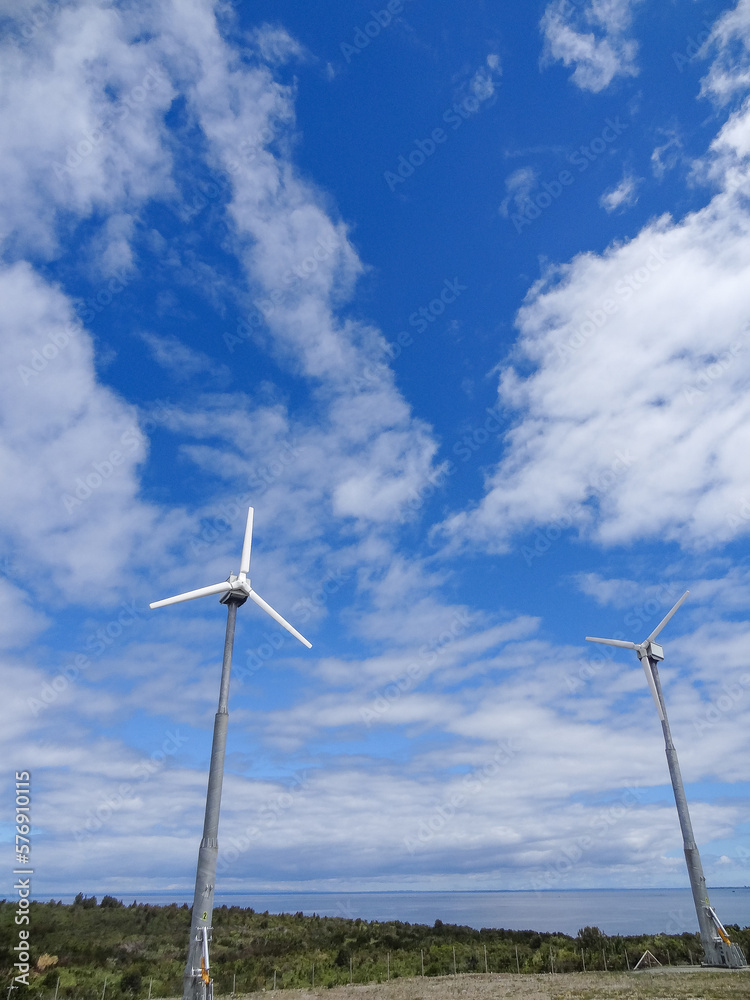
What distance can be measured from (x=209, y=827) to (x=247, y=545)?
47.0ft

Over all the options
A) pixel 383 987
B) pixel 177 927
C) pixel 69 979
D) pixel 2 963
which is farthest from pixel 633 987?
pixel 177 927

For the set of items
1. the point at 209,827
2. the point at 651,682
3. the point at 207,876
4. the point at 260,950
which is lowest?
the point at 260,950

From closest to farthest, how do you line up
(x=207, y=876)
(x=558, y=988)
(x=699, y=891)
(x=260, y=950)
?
1. (x=207, y=876)
2. (x=558, y=988)
3. (x=699, y=891)
4. (x=260, y=950)

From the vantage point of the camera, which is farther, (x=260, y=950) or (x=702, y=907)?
(x=260, y=950)

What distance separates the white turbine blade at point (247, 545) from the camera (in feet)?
110

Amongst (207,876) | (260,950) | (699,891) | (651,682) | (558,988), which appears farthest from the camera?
(260,950)

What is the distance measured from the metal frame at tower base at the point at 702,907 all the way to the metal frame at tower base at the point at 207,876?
87.2 feet

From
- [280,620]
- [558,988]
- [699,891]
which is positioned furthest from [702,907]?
[280,620]

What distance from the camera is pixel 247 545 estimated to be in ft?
115

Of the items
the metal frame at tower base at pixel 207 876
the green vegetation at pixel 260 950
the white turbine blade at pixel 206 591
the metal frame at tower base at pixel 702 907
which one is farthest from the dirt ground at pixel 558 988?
the white turbine blade at pixel 206 591

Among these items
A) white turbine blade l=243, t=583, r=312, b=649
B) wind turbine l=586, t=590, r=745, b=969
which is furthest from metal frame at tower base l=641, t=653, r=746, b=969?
white turbine blade l=243, t=583, r=312, b=649

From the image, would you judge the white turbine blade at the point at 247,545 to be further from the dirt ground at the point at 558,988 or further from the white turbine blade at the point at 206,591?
the dirt ground at the point at 558,988

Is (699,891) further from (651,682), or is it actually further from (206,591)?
(206,591)

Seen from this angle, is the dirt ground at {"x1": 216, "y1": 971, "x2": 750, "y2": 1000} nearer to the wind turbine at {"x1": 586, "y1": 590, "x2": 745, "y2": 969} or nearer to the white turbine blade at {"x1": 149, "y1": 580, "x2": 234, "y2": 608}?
the wind turbine at {"x1": 586, "y1": 590, "x2": 745, "y2": 969}
